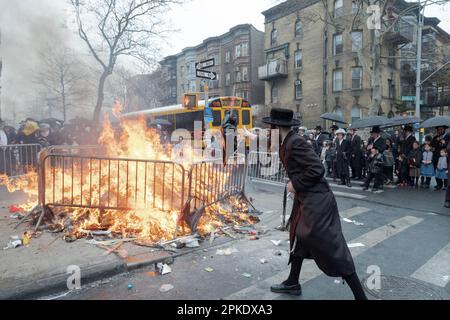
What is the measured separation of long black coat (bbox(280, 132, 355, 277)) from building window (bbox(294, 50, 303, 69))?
29808 mm

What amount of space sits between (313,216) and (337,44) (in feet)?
93.9

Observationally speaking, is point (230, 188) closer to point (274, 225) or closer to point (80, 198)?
point (274, 225)

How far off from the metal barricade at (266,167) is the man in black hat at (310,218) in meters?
8.11

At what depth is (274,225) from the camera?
5.94m

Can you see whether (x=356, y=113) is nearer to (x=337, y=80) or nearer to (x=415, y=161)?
(x=337, y=80)

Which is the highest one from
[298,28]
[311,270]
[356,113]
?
[298,28]

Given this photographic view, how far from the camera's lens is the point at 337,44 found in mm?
27859

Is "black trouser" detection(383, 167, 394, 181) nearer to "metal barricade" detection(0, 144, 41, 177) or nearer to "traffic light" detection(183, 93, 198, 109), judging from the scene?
"traffic light" detection(183, 93, 198, 109)

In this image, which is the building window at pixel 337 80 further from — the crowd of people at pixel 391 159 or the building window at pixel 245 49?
the crowd of people at pixel 391 159

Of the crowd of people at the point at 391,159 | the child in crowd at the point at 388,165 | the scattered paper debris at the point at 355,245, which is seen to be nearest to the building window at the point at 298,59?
the crowd of people at the point at 391,159

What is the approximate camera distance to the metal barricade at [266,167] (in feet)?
38.4

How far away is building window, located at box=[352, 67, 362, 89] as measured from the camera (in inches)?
1042

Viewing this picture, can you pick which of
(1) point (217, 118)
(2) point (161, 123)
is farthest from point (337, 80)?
(2) point (161, 123)
